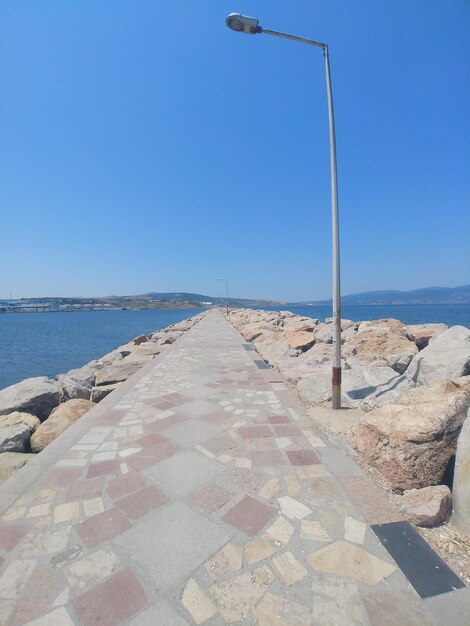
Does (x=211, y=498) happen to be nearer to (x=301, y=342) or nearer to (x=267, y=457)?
(x=267, y=457)

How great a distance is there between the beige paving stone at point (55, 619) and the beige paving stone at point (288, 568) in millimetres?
1135

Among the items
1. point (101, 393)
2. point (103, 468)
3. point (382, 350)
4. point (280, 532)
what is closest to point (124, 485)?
point (103, 468)

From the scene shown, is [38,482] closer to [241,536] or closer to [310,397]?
[241,536]

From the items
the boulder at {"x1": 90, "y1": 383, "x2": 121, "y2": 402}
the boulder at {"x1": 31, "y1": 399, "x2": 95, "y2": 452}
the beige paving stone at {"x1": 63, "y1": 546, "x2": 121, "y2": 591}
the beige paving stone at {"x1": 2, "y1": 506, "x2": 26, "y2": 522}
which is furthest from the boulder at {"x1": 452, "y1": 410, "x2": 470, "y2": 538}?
the boulder at {"x1": 90, "y1": 383, "x2": 121, "y2": 402}

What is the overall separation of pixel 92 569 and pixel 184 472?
1.15 meters

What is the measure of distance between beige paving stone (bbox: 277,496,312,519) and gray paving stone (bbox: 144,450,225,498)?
2.32 ft

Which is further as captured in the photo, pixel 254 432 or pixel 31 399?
pixel 31 399

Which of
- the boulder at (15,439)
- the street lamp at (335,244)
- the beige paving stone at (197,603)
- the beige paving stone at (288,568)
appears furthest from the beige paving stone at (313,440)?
the boulder at (15,439)

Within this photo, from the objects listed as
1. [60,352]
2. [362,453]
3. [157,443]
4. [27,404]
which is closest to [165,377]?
[27,404]

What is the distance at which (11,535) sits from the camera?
2154mm

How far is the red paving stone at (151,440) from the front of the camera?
3525 millimetres

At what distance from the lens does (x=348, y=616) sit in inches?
62.3

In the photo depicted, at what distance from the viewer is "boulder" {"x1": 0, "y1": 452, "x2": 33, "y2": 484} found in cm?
315

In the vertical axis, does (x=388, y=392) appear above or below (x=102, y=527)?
above
